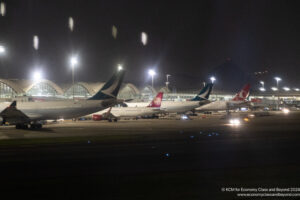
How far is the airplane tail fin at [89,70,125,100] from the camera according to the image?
146 ft

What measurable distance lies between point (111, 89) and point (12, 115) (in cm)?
1260

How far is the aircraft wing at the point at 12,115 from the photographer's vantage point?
38.2m

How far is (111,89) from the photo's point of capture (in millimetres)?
45062

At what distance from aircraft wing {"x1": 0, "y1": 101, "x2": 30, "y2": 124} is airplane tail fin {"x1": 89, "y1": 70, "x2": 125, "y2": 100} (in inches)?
366

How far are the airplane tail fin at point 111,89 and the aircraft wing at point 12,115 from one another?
30.5 ft

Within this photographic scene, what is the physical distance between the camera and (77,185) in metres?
13.2

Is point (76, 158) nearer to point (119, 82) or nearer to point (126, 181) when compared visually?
point (126, 181)

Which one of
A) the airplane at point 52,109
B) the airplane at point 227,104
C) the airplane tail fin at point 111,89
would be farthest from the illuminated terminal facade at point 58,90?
the airplane at point 52,109

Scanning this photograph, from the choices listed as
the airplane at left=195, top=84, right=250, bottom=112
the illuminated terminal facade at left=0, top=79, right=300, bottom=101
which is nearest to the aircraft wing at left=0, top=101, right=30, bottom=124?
the illuminated terminal facade at left=0, top=79, right=300, bottom=101

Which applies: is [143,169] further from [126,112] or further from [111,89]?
[126,112]

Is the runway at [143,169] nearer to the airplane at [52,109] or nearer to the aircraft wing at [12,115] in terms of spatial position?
the aircraft wing at [12,115]

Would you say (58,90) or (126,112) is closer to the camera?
(126,112)

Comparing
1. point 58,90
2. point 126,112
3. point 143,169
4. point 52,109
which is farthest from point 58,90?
point 143,169

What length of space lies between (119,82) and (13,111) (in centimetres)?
1389
